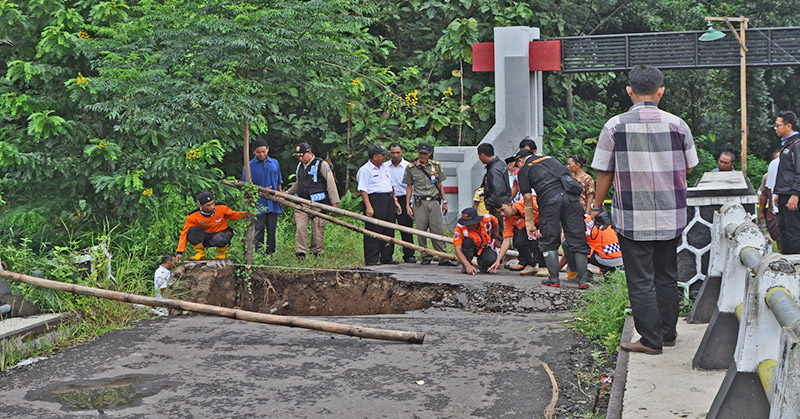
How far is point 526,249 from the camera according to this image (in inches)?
416

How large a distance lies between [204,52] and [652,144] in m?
5.99

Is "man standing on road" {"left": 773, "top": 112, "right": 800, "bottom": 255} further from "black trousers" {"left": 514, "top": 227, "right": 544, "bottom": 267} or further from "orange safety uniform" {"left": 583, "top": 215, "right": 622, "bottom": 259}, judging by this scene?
"black trousers" {"left": 514, "top": 227, "right": 544, "bottom": 267}

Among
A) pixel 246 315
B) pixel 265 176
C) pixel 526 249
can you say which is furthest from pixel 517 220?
pixel 246 315

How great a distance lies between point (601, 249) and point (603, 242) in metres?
0.08

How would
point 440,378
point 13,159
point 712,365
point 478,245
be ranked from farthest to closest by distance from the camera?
point 478,245
point 13,159
point 440,378
point 712,365

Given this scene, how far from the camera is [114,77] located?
9516 millimetres

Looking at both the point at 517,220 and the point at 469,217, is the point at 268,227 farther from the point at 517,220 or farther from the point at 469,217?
the point at 517,220

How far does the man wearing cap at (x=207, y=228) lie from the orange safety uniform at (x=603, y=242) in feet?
13.8

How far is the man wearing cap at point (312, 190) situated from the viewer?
1170cm

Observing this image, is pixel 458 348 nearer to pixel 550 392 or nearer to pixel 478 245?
pixel 550 392

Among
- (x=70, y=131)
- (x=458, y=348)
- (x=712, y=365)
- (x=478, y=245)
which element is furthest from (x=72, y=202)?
(x=712, y=365)

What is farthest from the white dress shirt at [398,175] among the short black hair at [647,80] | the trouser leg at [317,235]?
the short black hair at [647,80]

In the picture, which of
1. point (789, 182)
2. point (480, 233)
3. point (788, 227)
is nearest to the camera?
point (789, 182)

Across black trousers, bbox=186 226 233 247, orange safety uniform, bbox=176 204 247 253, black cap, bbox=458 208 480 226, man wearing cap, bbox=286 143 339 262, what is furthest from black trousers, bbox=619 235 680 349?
man wearing cap, bbox=286 143 339 262
